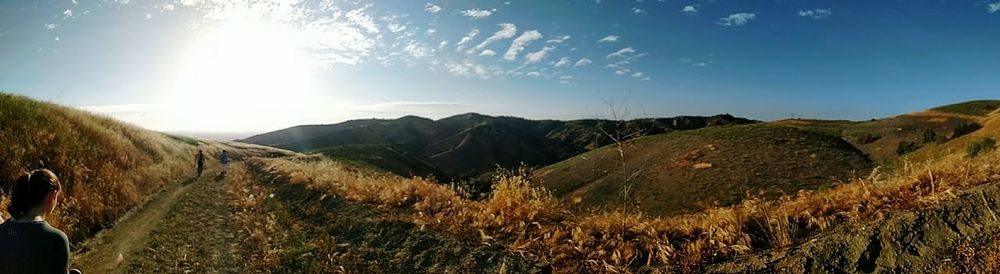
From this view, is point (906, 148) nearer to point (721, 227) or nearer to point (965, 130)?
point (965, 130)

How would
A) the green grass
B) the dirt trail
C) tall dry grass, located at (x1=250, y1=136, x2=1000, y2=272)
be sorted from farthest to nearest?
the green grass → the dirt trail → tall dry grass, located at (x1=250, y1=136, x2=1000, y2=272)

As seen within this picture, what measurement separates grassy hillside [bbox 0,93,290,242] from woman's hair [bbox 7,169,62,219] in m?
9.16

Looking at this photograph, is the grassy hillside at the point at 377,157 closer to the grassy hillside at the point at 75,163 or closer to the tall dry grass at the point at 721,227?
the grassy hillside at the point at 75,163

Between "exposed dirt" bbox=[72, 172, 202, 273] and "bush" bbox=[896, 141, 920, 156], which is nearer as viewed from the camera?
"exposed dirt" bbox=[72, 172, 202, 273]

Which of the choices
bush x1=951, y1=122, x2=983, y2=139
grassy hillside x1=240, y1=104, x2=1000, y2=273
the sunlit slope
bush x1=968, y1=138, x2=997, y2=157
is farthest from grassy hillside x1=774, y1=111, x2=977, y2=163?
grassy hillside x1=240, y1=104, x2=1000, y2=273

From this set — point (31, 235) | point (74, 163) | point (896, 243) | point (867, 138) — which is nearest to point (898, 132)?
point (867, 138)

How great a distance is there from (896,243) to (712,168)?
34473 millimetres

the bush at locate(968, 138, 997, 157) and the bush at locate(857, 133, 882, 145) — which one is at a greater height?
the bush at locate(968, 138, 997, 157)

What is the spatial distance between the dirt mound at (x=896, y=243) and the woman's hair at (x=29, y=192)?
6766mm

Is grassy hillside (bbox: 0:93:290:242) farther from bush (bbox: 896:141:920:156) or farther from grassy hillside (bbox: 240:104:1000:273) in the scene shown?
bush (bbox: 896:141:920:156)

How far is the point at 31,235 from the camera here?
13.2 feet

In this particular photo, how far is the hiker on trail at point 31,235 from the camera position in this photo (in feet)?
13.0

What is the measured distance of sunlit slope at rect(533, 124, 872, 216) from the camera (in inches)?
1213

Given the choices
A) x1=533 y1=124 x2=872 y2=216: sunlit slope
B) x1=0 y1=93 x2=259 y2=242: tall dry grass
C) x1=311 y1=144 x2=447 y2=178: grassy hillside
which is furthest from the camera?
x1=311 y1=144 x2=447 y2=178: grassy hillside
